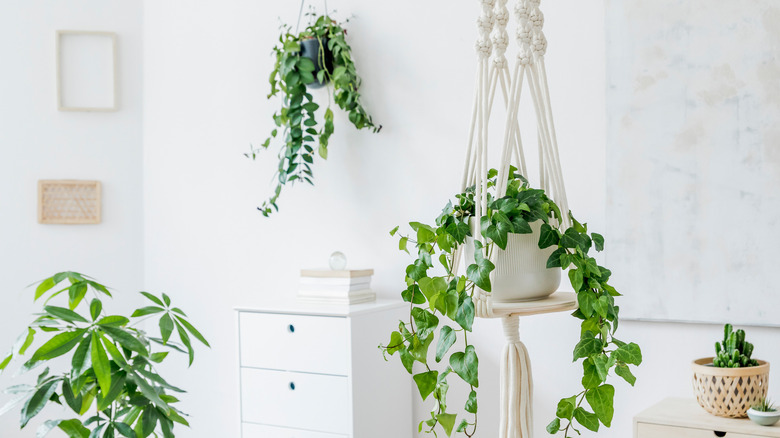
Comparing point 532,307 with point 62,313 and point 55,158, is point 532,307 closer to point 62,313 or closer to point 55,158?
point 62,313

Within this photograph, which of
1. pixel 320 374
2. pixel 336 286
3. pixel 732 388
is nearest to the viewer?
pixel 732 388

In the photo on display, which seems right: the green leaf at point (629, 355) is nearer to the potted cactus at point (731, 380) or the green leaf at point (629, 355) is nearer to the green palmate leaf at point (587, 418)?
the green palmate leaf at point (587, 418)

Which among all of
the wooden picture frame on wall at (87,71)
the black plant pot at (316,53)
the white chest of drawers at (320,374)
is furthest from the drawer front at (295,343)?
the wooden picture frame on wall at (87,71)

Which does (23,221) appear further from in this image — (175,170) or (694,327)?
(694,327)

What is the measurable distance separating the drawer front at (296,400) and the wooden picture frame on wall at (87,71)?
1.45 m

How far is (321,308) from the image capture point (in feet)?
7.57

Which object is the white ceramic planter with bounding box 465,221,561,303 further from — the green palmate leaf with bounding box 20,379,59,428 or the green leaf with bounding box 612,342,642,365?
the green palmate leaf with bounding box 20,379,59,428

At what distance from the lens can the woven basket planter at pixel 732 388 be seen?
5.66 ft

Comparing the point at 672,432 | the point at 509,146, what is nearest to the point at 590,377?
the point at 509,146

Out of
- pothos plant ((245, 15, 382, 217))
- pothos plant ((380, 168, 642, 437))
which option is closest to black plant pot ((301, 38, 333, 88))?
pothos plant ((245, 15, 382, 217))

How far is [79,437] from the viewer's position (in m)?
0.98

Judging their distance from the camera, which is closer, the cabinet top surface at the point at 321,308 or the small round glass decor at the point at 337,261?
the cabinet top surface at the point at 321,308

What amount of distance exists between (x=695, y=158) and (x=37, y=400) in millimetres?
1767

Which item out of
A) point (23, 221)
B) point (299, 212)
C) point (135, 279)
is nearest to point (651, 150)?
point (299, 212)
